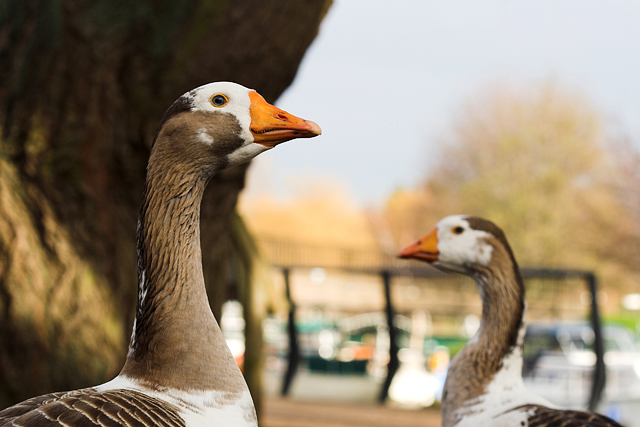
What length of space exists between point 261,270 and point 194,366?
3382 millimetres

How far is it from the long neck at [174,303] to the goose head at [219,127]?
80mm

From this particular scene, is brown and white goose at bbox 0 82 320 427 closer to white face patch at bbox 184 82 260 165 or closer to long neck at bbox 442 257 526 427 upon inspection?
white face patch at bbox 184 82 260 165

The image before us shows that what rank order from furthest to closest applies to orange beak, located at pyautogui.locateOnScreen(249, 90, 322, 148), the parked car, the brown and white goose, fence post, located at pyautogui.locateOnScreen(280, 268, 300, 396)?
1. fence post, located at pyautogui.locateOnScreen(280, 268, 300, 396)
2. the parked car
3. orange beak, located at pyautogui.locateOnScreen(249, 90, 322, 148)
4. the brown and white goose

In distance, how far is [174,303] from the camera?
1826 mm

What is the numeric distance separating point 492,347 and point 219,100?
1545 mm

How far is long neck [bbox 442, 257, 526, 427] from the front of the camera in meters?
2.54

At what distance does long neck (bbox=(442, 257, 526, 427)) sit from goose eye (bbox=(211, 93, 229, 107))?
4.90 feet

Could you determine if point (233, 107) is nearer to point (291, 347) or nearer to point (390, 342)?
point (390, 342)

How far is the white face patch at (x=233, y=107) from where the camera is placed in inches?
74.7

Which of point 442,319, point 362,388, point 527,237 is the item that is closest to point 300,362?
point 362,388

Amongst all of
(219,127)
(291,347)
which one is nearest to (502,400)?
(219,127)

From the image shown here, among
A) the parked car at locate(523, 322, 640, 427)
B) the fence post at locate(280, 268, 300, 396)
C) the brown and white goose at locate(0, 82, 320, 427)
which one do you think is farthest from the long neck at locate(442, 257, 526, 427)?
the fence post at locate(280, 268, 300, 396)

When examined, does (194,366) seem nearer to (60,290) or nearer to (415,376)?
(60,290)

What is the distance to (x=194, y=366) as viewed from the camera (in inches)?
68.6
